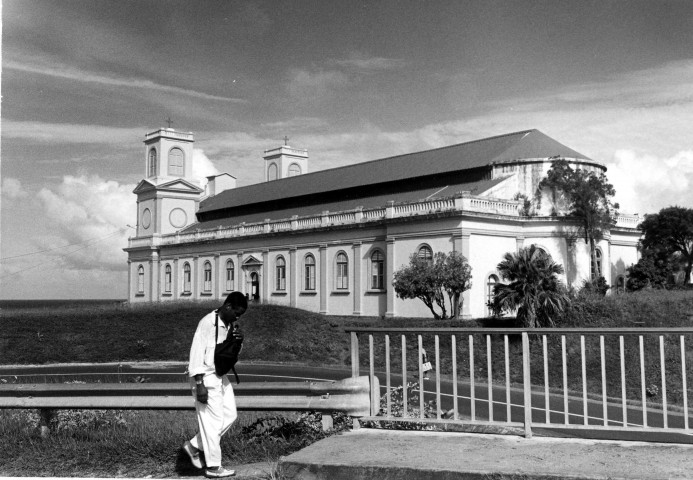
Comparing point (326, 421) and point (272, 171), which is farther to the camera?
point (272, 171)

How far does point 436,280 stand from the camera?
36.3 meters

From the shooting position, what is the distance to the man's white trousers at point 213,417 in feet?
22.4

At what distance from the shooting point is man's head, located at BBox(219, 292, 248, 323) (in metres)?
7.17

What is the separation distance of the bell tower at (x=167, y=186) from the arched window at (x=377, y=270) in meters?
29.0

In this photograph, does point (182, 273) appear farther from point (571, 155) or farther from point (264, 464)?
point (264, 464)

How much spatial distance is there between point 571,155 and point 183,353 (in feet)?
81.7

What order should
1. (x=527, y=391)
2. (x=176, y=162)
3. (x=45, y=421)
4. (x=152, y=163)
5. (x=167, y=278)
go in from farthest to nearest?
(x=152, y=163) < (x=176, y=162) < (x=167, y=278) < (x=45, y=421) < (x=527, y=391)

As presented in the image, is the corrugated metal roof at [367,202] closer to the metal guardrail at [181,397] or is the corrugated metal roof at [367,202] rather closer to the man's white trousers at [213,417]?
the metal guardrail at [181,397]

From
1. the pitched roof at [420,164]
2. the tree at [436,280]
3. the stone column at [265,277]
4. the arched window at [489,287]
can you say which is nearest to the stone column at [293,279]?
the stone column at [265,277]

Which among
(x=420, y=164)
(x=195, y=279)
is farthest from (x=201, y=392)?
(x=195, y=279)

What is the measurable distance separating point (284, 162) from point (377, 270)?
34.2m

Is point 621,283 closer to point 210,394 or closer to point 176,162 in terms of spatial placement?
point 176,162

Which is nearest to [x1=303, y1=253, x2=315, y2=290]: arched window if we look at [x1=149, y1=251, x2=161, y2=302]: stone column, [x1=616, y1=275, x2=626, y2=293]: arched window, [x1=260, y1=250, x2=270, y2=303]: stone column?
[x1=260, y1=250, x2=270, y2=303]: stone column

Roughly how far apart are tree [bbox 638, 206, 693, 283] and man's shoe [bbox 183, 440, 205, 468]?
4783 cm
